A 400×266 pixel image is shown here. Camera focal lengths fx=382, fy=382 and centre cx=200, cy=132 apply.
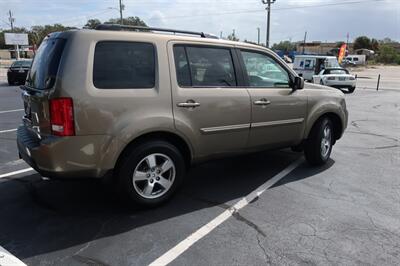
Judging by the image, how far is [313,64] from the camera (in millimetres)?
25703

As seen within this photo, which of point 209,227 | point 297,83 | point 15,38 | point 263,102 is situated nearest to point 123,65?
point 209,227

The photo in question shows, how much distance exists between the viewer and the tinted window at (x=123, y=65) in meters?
3.60

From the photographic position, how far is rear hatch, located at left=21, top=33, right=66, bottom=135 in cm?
353

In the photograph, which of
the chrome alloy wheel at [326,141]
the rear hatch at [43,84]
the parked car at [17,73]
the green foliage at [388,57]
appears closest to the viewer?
the rear hatch at [43,84]

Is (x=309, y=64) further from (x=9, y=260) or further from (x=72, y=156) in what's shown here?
(x=9, y=260)

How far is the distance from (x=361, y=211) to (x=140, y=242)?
2.43 metres

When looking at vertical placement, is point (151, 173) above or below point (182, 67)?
below

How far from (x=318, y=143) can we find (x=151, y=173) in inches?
109

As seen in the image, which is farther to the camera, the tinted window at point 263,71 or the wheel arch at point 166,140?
the tinted window at point 263,71

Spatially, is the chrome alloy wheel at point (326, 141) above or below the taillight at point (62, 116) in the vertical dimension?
below

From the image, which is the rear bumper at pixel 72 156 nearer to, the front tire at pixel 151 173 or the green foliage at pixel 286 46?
the front tire at pixel 151 173

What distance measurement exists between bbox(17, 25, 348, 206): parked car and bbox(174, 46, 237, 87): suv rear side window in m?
0.01

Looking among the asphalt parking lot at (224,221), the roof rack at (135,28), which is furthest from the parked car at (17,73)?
the roof rack at (135,28)

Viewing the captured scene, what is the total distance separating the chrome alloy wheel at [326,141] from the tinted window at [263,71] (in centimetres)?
114
